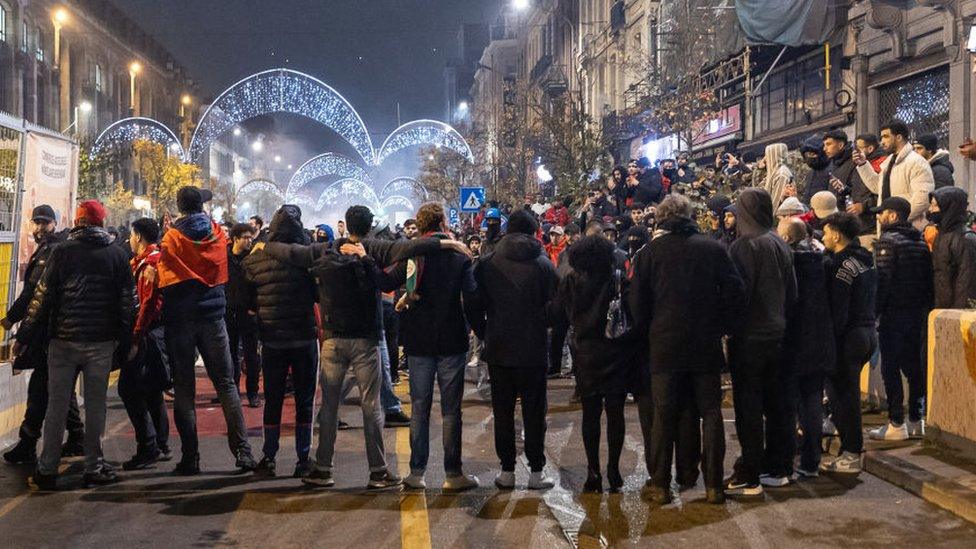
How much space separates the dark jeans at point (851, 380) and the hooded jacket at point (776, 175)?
156 inches

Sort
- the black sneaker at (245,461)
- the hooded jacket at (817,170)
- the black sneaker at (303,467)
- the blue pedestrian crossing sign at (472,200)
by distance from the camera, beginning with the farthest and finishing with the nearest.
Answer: the blue pedestrian crossing sign at (472,200) < the hooded jacket at (817,170) < the black sneaker at (245,461) < the black sneaker at (303,467)

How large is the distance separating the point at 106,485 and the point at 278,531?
2033 millimetres

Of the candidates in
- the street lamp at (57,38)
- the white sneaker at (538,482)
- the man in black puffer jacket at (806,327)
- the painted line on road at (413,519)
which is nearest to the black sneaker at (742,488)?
the man in black puffer jacket at (806,327)

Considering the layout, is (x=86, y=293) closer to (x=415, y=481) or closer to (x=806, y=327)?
(x=415, y=481)

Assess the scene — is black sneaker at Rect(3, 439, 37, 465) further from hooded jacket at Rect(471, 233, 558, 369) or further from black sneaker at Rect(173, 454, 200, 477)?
hooded jacket at Rect(471, 233, 558, 369)

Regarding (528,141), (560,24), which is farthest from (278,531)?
(560,24)

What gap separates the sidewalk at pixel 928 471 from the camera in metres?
7.09

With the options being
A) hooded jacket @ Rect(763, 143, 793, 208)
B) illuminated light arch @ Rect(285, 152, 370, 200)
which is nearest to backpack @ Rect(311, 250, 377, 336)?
hooded jacket @ Rect(763, 143, 793, 208)

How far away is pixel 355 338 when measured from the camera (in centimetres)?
796

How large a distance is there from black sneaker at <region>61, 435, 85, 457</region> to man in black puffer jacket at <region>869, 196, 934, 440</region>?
6333 millimetres

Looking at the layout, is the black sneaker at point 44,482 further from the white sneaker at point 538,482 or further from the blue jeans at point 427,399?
the white sneaker at point 538,482

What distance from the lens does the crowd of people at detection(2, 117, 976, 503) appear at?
7.34 m

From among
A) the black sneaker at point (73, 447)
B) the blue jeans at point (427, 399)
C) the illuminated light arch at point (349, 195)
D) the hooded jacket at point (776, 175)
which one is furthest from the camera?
the illuminated light arch at point (349, 195)

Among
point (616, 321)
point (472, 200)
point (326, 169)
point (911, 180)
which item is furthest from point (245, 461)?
point (326, 169)
